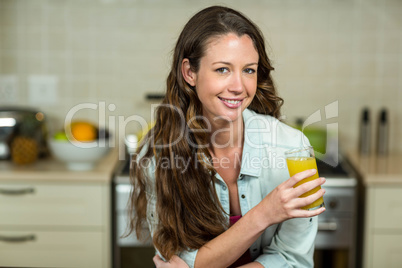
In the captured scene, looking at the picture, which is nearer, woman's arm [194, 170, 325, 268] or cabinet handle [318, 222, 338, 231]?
woman's arm [194, 170, 325, 268]

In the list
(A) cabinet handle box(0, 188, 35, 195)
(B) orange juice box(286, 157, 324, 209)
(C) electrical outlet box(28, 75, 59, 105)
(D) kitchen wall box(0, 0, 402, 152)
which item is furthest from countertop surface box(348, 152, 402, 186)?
(C) electrical outlet box(28, 75, 59, 105)

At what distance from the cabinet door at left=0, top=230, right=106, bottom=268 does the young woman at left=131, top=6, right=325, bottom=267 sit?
93 centimetres

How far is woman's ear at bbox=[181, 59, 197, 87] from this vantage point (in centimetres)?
146

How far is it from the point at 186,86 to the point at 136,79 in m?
1.51

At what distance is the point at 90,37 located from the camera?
2.94 meters

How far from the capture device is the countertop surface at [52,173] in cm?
244

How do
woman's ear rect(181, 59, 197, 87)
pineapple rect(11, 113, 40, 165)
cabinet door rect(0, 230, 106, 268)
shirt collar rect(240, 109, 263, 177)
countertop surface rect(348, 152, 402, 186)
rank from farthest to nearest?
pineapple rect(11, 113, 40, 165), cabinet door rect(0, 230, 106, 268), countertop surface rect(348, 152, 402, 186), shirt collar rect(240, 109, 263, 177), woman's ear rect(181, 59, 197, 87)

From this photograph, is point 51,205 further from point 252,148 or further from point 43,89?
point 252,148

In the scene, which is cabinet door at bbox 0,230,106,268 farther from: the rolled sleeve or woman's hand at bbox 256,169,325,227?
woman's hand at bbox 256,169,325,227

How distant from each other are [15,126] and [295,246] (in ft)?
5.72

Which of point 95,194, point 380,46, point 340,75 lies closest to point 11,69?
point 95,194

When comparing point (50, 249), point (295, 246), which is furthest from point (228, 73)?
point (50, 249)

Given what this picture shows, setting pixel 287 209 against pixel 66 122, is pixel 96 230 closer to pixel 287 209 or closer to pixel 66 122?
pixel 66 122

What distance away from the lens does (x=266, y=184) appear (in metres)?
1.59
